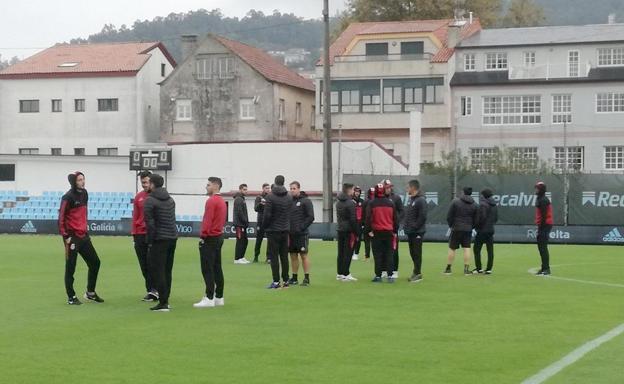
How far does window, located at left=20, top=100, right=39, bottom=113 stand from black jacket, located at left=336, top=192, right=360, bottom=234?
55865 mm

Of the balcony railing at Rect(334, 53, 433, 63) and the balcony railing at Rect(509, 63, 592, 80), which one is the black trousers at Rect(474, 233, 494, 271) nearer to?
the balcony railing at Rect(509, 63, 592, 80)

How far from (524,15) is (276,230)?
243 feet

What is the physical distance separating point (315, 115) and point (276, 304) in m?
57.1

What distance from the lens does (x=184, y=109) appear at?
7212 centimetres

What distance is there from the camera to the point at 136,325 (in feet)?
48.6

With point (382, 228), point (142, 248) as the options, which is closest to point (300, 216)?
point (382, 228)

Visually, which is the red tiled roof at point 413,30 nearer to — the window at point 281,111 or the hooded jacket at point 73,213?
the window at point 281,111

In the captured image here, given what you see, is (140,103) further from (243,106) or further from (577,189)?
(577,189)

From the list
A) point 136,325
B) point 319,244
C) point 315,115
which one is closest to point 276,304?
point 136,325

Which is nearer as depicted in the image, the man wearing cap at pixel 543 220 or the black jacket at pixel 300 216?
the black jacket at pixel 300 216

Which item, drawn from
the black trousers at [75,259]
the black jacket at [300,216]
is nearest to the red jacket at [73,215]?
the black trousers at [75,259]

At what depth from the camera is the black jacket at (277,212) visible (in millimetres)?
20141

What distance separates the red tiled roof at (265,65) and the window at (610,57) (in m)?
19.8

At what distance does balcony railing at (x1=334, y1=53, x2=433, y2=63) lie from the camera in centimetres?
6862
